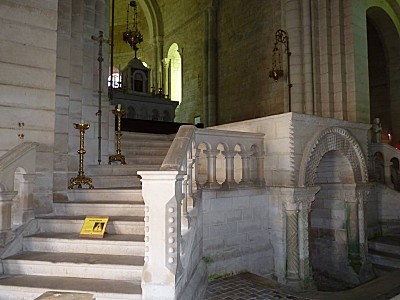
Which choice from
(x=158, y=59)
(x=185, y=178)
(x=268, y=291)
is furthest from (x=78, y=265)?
(x=158, y=59)

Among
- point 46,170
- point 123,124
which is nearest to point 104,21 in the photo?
point 123,124

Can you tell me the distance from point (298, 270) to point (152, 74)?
1418cm

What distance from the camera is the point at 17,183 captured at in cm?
439

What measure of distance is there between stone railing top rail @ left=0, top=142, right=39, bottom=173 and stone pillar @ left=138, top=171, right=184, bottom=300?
1.98 m

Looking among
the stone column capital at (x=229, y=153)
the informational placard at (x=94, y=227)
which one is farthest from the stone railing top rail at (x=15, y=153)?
the stone column capital at (x=229, y=153)

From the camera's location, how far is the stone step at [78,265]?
11.0ft

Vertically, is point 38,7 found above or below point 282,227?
above

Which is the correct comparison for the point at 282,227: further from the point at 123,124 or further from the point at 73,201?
the point at 123,124

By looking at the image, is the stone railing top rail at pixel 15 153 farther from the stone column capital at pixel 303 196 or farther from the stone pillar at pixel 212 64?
the stone pillar at pixel 212 64

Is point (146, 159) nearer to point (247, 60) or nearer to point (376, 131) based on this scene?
point (376, 131)

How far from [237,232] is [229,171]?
934mm

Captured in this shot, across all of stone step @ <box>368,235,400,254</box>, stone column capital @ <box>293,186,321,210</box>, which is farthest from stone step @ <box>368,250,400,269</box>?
stone column capital @ <box>293,186,321,210</box>

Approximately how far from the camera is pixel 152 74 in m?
17.5

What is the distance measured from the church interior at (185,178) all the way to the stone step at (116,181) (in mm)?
17
